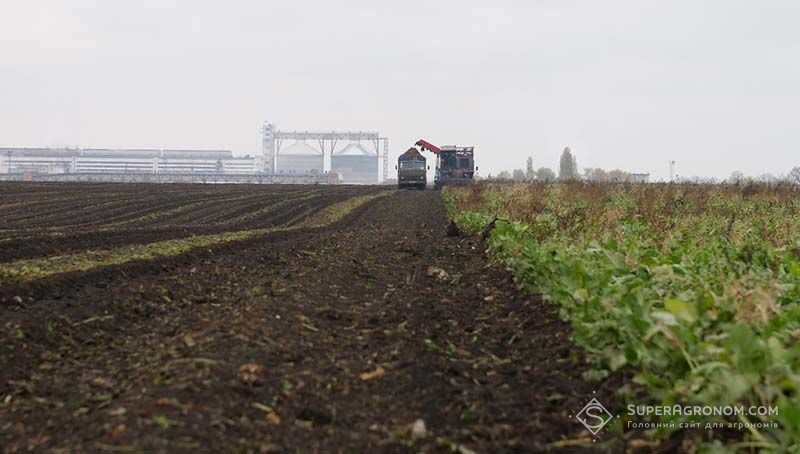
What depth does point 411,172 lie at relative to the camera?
4966 centimetres

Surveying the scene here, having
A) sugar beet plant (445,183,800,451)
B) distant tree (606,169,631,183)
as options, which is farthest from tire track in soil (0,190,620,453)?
distant tree (606,169,631,183)

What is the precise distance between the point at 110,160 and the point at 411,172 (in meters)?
117

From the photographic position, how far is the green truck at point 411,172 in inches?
1954

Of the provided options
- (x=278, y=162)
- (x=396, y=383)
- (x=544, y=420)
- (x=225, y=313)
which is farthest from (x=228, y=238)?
(x=278, y=162)

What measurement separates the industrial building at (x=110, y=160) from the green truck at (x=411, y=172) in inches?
3927

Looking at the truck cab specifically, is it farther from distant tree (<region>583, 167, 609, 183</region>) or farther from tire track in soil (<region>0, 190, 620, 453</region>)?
tire track in soil (<region>0, 190, 620, 453</region>)

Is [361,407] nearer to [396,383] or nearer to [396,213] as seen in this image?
[396,383]

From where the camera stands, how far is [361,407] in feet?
13.0

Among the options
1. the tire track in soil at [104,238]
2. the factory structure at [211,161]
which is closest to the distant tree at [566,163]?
the factory structure at [211,161]

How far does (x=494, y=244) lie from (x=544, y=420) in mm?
5648

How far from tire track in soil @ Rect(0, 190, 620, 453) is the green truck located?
135 ft

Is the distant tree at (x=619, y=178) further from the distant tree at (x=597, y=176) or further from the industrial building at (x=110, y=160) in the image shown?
the industrial building at (x=110, y=160)

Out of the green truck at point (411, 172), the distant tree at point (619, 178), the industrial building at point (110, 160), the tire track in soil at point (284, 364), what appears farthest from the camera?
the industrial building at point (110, 160)

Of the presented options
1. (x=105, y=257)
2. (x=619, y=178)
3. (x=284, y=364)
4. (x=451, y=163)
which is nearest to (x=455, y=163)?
(x=451, y=163)
